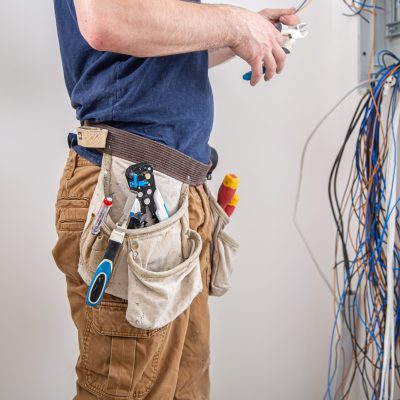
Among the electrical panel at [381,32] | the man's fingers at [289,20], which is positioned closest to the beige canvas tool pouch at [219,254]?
the man's fingers at [289,20]

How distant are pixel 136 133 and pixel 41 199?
0.59m

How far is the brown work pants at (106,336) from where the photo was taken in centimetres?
76

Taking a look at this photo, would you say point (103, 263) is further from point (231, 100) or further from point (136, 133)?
point (231, 100)

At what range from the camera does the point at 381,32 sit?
4.38 ft

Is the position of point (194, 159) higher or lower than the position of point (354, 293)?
higher

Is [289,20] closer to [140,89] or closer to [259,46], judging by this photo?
[259,46]

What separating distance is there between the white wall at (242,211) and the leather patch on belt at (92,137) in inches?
19.4

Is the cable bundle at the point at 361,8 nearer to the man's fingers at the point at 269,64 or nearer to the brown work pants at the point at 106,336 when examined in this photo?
the man's fingers at the point at 269,64

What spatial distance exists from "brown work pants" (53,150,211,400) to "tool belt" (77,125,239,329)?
0.03 metres

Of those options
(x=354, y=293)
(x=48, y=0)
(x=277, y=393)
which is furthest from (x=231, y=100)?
(x=277, y=393)

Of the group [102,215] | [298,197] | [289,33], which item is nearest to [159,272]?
[102,215]

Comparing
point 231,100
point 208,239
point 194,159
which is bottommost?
point 208,239

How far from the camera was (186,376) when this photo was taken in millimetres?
966

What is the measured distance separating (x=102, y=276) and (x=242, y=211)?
0.81 metres
